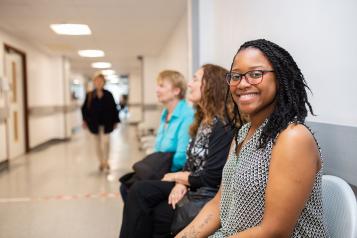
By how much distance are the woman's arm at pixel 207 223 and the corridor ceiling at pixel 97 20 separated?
3800 millimetres

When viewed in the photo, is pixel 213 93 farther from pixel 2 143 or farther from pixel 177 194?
pixel 2 143

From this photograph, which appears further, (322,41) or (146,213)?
(146,213)

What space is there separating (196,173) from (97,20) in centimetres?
440

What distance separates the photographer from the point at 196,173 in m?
2.07

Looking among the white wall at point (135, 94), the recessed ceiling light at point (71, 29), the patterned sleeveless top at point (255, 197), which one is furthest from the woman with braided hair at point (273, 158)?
the white wall at point (135, 94)

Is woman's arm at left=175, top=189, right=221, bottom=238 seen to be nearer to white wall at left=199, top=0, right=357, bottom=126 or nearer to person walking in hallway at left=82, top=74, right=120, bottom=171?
white wall at left=199, top=0, right=357, bottom=126

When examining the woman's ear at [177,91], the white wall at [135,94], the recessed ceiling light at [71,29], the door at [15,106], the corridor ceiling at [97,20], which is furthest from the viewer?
the white wall at [135,94]

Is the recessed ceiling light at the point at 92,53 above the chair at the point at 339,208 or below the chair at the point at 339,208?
above

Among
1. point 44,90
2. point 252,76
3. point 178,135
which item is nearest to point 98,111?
point 178,135

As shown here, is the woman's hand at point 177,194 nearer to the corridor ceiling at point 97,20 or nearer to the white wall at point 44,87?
the corridor ceiling at point 97,20

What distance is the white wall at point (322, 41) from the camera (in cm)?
133

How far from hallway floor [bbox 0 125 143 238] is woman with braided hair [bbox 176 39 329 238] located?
2.13 metres

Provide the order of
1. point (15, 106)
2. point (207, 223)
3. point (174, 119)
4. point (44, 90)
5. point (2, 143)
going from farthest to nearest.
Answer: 1. point (44, 90)
2. point (15, 106)
3. point (2, 143)
4. point (174, 119)
5. point (207, 223)

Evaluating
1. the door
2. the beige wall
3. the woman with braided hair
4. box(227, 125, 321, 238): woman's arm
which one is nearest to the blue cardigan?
the woman with braided hair
